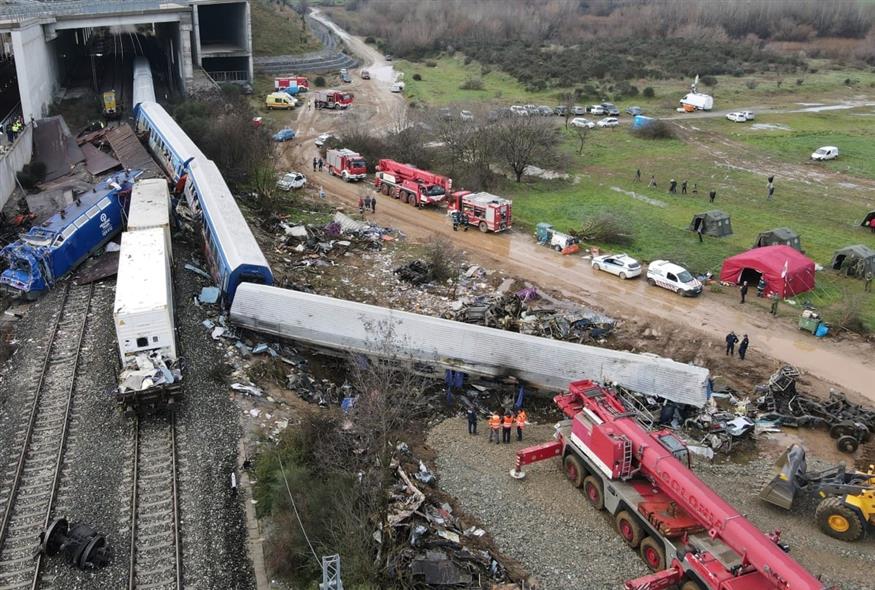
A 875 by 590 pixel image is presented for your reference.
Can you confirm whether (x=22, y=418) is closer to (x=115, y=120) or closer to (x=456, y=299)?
(x=456, y=299)

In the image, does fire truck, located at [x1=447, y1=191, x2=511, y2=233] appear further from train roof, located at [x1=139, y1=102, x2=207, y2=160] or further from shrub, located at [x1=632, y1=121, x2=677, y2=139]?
shrub, located at [x1=632, y1=121, x2=677, y2=139]

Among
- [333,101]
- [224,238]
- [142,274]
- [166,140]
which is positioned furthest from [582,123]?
[142,274]

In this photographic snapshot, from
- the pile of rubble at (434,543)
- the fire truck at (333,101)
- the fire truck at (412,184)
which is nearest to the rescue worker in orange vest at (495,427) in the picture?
the pile of rubble at (434,543)

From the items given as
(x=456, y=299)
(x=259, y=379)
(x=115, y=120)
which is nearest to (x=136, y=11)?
(x=115, y=120)

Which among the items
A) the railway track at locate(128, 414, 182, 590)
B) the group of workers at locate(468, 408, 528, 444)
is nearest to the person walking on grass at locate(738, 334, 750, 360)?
the group of workers at locate(468, 408, 528, 444)

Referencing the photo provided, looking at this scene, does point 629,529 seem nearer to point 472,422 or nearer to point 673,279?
point 472,422

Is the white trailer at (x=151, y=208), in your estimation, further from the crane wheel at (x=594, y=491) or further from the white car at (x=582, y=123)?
the white car at (x=582, y=123)

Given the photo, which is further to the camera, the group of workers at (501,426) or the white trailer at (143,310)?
the group of workers at (501,426)
